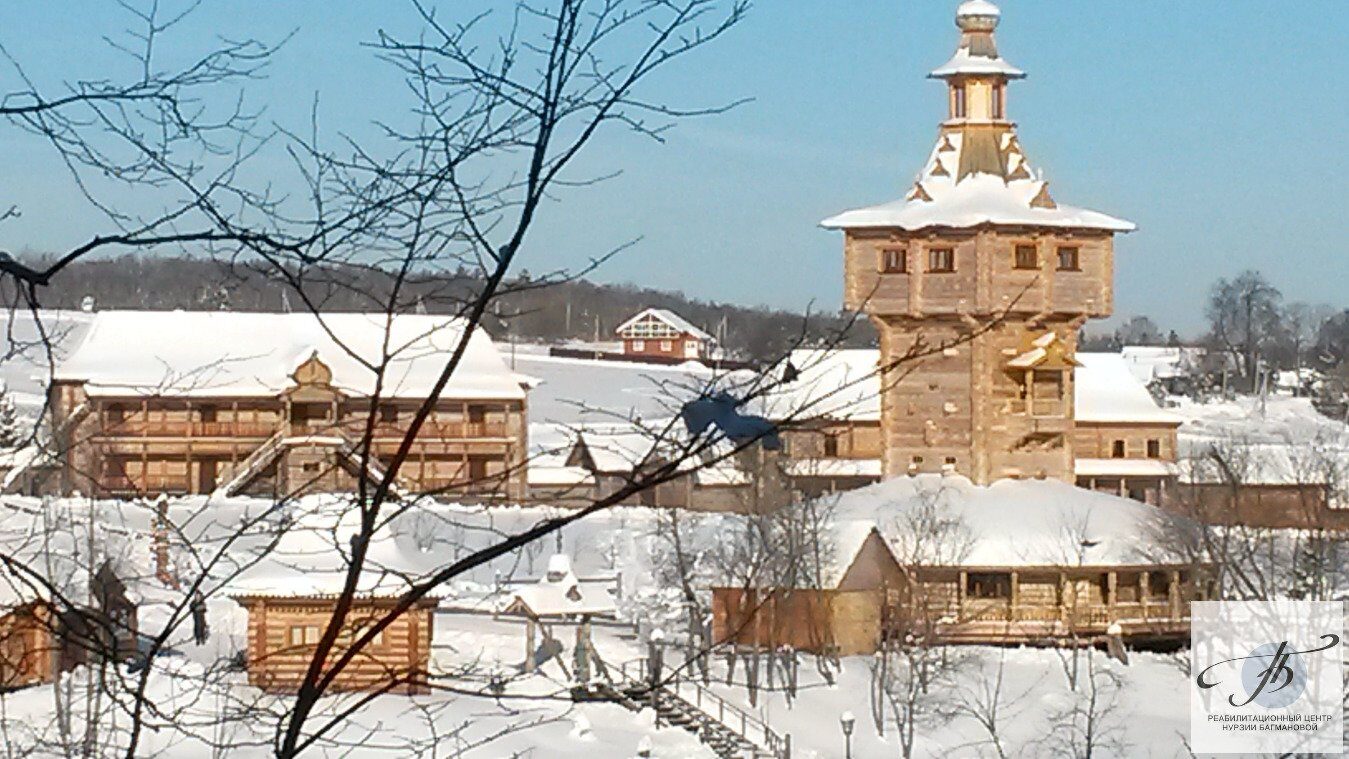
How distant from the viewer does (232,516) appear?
29969 mm

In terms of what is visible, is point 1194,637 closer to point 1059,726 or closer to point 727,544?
point 1059,726

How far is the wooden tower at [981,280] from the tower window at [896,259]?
0.01 m

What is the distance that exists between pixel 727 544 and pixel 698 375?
24137 millimetres

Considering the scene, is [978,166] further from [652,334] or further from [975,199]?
[652,334]

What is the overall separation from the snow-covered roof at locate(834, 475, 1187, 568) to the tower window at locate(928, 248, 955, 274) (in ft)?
10.1

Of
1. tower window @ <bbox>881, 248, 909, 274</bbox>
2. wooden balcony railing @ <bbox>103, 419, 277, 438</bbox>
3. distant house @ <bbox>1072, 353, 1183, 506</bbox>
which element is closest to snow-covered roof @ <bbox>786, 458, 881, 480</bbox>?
tower window @ <bbox>881, 248, 909, 274</bbox>

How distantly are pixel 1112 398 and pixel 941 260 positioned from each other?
57.1ft

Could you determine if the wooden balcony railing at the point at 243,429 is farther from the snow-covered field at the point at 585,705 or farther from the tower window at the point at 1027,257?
the tower window at the point at 1027,257

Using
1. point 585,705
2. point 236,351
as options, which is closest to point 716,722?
point 585,705

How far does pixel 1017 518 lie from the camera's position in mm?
29594

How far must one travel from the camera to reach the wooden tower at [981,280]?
30.2 m

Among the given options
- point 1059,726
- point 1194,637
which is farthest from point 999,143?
point 1059,726

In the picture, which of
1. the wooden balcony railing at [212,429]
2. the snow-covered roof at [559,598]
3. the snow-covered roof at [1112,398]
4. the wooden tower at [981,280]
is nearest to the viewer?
the snow-covered roof at [559,598]

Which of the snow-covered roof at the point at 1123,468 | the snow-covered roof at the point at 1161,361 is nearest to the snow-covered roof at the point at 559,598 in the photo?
the snow-covered roof at the point at 1123,468
